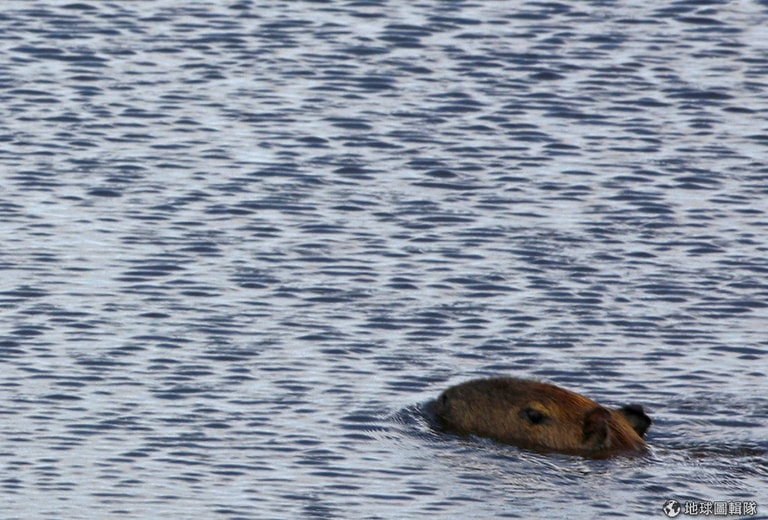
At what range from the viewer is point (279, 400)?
17.6m

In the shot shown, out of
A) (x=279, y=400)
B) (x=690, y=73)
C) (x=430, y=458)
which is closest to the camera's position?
(x=430, y=458)

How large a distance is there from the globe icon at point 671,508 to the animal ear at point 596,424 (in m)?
1.32

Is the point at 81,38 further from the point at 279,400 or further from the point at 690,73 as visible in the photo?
the point at 279,400

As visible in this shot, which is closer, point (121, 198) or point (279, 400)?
point (279, 400)

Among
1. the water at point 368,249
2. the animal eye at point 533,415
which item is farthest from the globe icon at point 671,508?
the animal eye at point 533,415

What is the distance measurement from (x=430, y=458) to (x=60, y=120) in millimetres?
11931

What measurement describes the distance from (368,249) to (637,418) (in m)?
6.38

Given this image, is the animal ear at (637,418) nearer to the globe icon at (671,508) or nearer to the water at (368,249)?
the water at (368,249)

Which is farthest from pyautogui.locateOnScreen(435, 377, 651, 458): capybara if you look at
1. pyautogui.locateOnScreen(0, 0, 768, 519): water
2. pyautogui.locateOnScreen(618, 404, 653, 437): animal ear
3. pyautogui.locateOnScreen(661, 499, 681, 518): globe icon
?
pyautogui.locateOnScreen(661, 499, 681, 518): globe icon

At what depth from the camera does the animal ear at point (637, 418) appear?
53.9 ft

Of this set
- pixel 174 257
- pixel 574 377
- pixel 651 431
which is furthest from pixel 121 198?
pixel 651 431

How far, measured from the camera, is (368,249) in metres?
22.2

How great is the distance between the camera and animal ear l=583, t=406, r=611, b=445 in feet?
53.8

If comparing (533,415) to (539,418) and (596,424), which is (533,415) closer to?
(539,418)
